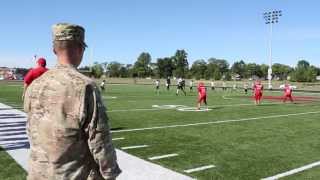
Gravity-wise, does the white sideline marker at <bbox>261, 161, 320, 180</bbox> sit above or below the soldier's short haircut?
below

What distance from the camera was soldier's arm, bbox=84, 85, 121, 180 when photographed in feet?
8.68

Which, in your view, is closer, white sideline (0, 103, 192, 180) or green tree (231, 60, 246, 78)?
white sideline (0, 103, 192, 180)

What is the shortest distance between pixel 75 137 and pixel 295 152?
7.28 m

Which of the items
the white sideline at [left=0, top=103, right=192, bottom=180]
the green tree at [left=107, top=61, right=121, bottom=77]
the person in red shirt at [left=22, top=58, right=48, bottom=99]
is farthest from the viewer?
the green tree at [left=107, top=61, right=121, bottom=77]

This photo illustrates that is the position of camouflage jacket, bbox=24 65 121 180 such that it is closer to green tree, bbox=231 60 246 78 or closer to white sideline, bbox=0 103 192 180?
white sideline, bbox=0 103 192 180

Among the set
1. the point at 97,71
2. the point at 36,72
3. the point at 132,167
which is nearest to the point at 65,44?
the point at 132,167

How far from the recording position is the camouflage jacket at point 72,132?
2.66m

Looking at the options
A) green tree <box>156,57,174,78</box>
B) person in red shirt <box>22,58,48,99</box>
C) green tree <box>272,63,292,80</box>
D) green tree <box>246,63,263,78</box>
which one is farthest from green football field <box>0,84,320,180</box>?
green tree <box>272,63,292,80</box>

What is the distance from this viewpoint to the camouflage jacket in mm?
2664

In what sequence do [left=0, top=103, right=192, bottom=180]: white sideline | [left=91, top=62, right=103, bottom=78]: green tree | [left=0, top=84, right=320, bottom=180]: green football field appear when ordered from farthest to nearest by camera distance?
[left=91, top=62, right=103, bottom=78]: green tree < [left=0, top=84, right=320, bottom=180]: green football field < [left=0, top=103, right=192, bottom=180]: white sideline

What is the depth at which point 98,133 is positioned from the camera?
2.65 meters

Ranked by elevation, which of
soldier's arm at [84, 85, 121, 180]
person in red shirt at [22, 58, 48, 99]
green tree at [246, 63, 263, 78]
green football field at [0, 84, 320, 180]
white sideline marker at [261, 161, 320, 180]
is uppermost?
green tree at [246, 63, 263, 78]

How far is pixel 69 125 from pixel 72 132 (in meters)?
0.05

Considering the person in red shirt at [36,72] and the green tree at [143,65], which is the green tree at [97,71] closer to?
the green tree at [143,65]
